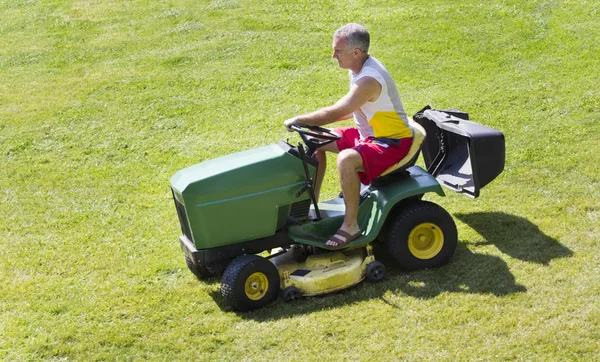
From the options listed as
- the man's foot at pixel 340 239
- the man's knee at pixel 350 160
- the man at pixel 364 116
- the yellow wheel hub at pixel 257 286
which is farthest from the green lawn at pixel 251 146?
the man's knee at pixel 350 160

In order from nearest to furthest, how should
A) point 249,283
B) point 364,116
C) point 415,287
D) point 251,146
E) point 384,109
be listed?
point 249,283
point 415,287
point 384,109
point 364,116
point 251,146

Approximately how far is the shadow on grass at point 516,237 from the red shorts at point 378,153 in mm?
1165

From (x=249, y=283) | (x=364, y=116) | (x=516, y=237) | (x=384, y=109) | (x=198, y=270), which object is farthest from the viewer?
(x=516, y=237)

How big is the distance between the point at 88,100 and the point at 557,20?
6.57m

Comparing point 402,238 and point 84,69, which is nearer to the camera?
point 402,238

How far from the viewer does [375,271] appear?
5645 millimetres

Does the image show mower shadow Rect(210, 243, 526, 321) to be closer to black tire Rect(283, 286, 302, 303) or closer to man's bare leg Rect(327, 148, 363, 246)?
black tire Rect(283, 286, 302, 303)

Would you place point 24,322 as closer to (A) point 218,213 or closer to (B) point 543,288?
(A) point 218,213

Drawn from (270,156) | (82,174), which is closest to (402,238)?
(270,156)

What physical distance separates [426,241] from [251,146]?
3399 mm

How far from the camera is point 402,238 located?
570 cm

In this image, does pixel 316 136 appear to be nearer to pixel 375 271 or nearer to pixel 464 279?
pixel 375 271

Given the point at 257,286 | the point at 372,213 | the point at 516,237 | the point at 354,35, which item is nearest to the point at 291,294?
the point at 257,286

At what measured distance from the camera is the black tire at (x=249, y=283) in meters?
5.34
